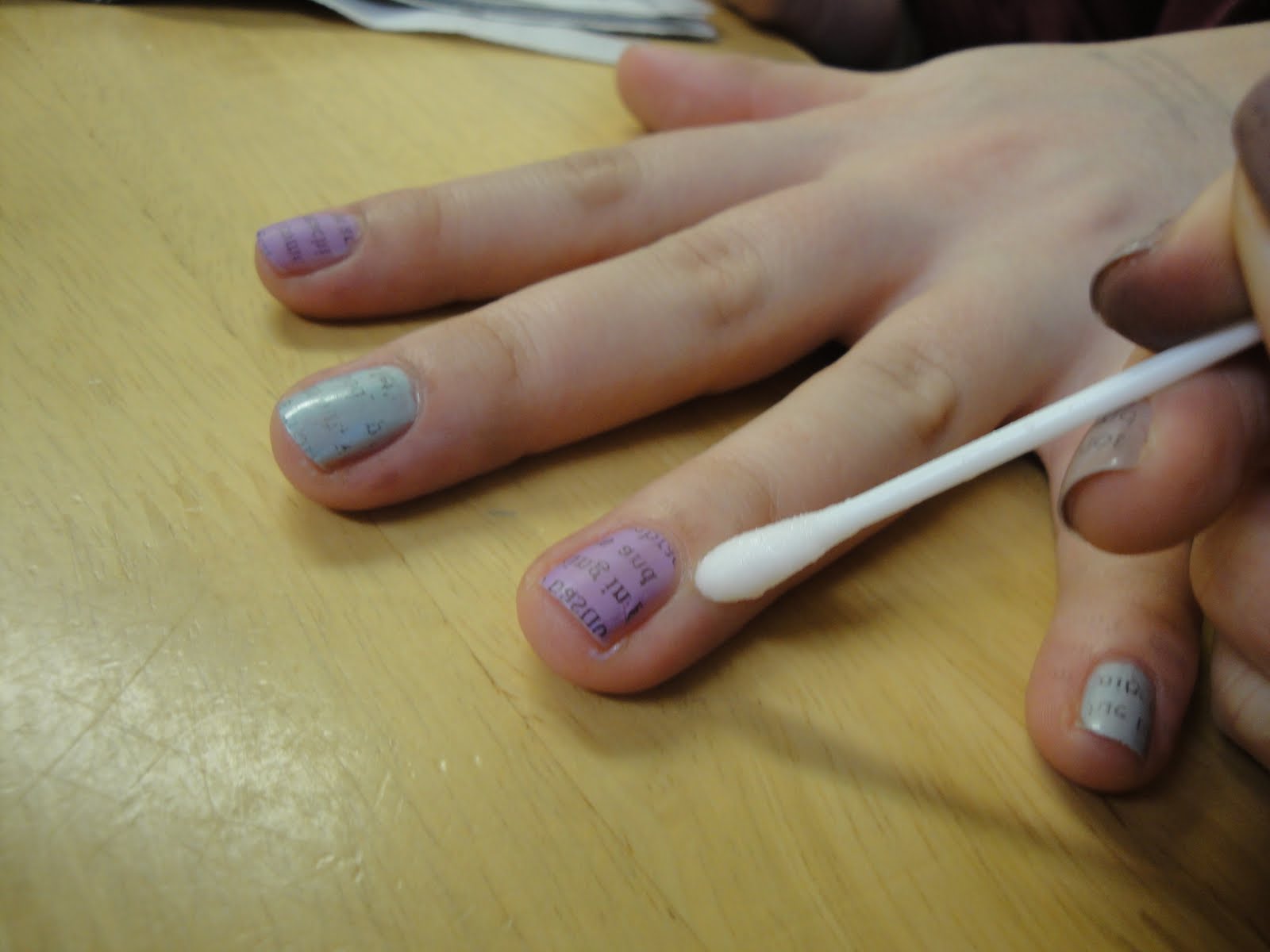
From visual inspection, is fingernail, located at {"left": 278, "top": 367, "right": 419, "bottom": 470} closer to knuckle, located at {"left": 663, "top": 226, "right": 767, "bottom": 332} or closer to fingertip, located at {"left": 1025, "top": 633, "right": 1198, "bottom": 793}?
knuckle, located at {"left": 663, "top": 226, "right": 767, "bottom": 332}

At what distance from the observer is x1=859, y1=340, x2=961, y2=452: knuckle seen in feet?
1.33

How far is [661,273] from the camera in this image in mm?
437

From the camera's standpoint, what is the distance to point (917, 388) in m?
0.41

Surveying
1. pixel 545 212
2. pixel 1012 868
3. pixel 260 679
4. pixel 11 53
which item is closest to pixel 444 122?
pixel 545 212

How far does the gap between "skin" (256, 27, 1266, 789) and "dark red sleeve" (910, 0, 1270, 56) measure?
0.32 feet

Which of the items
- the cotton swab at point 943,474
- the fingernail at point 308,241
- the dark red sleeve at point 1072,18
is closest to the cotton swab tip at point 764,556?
the cotton swab at point 943,474

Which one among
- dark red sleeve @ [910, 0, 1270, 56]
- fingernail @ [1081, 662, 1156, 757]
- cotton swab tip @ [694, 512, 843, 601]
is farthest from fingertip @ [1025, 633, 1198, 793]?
dark red sleeve @ [910, 0, 1270, 56]

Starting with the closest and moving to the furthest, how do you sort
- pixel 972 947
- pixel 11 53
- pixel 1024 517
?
pixel 972 947, pixel 1024 517, pixel 11 53

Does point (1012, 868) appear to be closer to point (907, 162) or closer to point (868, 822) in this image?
point (868, 822)

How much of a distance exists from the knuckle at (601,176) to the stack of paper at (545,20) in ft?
0.70

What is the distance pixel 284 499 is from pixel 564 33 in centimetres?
48

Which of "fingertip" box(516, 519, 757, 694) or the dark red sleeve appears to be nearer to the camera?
"fingertip" box(516, 519, 757, 694)

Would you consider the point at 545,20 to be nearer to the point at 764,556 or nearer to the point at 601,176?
the point at 601,176

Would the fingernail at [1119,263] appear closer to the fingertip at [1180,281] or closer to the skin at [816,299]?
the fingertip at [1180,281]
